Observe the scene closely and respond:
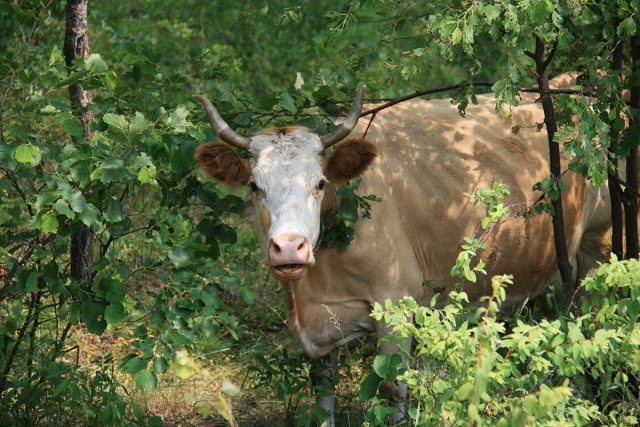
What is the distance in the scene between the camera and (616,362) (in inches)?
202

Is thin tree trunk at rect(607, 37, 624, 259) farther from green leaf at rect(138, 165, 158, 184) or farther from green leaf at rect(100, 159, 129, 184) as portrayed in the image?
green leaf at rect(100, 159, 129, 184)

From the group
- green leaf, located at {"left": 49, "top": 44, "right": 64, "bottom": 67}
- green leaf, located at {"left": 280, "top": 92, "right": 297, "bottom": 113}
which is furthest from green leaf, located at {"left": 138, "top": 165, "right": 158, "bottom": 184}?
green leaf, located at {"left": 280, "top": 92, "right": 297, "bottom": 113}

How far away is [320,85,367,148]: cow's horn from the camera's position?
20.0 feet

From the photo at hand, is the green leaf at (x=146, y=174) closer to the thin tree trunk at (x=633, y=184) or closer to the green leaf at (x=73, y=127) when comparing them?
the green leaf at (x=73, y=127)

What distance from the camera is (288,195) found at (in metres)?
5.86

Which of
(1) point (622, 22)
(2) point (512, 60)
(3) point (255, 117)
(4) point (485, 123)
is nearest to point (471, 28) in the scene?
(2) point (512, 60)

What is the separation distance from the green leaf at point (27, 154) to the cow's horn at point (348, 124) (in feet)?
5.92

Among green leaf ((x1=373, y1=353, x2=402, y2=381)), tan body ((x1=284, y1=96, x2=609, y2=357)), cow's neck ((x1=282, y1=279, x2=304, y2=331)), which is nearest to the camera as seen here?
green leaf ((x1=373, y1=353, x2=402, y2=381))

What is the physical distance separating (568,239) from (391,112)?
1.57 metres

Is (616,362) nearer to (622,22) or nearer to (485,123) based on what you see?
(622,22)

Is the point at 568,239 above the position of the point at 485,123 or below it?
below

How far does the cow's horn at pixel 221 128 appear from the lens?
600 cm

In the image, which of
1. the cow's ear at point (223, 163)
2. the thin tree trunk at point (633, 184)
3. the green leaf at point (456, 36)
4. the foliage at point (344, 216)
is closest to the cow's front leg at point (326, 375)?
the foliage at point (344, 216)

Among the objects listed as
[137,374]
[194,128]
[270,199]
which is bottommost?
[137,374]
